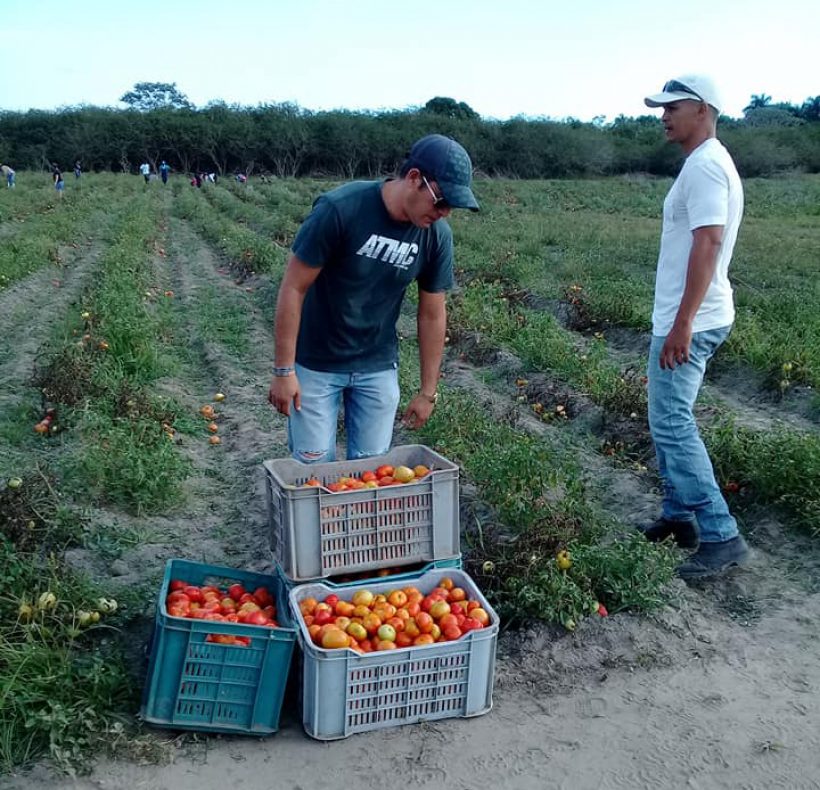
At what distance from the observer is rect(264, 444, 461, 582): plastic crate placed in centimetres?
302

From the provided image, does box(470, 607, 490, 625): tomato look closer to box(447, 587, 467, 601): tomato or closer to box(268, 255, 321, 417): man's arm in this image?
box(447, 587, 467, 601): tomato

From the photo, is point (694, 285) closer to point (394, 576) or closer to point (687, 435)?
point (687, 435)

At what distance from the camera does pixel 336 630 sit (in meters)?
2.79

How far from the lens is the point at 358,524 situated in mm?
3105

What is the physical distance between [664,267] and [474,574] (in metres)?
1.68

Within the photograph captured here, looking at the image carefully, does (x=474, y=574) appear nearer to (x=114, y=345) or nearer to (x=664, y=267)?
(x=664, y=267)

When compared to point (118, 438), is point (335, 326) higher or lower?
higher

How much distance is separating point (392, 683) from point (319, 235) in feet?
5.37

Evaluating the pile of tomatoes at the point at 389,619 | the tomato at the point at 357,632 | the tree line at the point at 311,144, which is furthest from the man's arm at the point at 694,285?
the tree line at the point at 311,144

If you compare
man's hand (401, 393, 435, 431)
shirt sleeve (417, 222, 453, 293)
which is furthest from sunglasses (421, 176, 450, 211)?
man's hand (401, 393, 435, 431)

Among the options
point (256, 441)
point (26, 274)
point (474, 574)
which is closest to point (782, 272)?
point (256, 441)

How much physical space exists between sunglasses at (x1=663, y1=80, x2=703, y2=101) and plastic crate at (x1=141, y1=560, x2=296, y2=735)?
275cm

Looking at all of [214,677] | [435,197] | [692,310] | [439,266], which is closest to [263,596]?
[214,677]

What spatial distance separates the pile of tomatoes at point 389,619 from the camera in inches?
112
